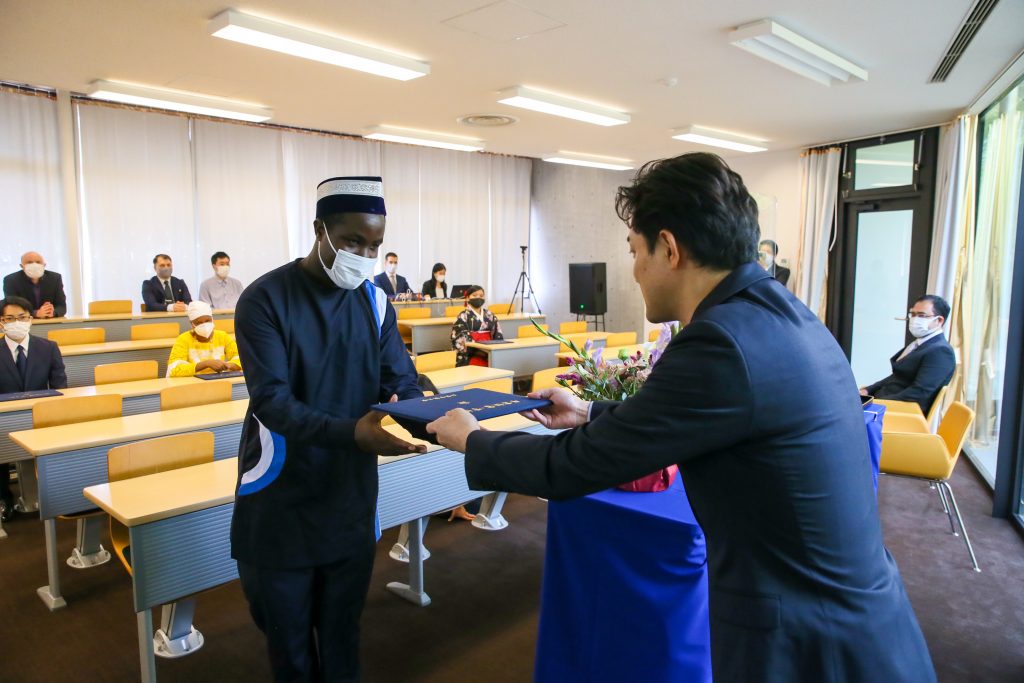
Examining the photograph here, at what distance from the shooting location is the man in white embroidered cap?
1.72 m

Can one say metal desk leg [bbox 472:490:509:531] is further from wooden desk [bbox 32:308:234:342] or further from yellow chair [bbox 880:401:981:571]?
wooden desk [bbox 32:308:234:342]

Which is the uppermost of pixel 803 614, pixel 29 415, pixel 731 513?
pixel 731 513

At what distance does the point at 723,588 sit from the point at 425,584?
2.65 metres

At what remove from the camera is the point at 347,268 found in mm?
1796

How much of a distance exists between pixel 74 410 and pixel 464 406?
3.44 metres

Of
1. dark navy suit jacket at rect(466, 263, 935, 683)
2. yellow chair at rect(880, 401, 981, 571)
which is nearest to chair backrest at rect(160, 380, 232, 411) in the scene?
dark navy suit jacket at rect(466, 263, 935, 683)

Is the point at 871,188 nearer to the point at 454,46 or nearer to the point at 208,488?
the point at 454,46

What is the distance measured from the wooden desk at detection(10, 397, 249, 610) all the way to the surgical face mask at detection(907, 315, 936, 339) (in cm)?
449

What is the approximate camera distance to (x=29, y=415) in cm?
407

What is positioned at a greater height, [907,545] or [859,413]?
[859,413]

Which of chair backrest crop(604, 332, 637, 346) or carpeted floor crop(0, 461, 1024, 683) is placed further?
chair backrest crop(604, 332, 637, 346)

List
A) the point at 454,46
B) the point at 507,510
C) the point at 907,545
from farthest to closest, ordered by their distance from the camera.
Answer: the point at 454,46 < the point at 507,510 < the point at 907,545

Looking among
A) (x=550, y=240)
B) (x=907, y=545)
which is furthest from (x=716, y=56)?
(x=550, y=240)

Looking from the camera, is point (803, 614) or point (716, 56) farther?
point (716, 56)
